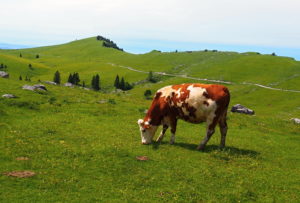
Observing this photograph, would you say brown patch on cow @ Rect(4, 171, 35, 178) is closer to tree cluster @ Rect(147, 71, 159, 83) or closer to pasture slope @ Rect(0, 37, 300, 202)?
pasture slope @ Rect(0, 37, 300, 202)

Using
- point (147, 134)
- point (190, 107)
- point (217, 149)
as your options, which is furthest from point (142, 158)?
point (217, 149)

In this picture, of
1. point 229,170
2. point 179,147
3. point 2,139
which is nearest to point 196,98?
point 179,147

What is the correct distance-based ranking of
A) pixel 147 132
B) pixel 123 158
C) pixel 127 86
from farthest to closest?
pixel 127 86
pixel 147 132
pixel 123 158

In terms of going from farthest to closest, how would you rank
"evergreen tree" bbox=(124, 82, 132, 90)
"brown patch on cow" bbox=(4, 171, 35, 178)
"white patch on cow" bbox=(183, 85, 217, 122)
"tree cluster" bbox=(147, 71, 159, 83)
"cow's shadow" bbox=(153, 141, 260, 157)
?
1. "tree cluster" bbox=(147, 71, 159, 83)
2. "evergreen tree" bbox=(124, 82, 132, 90)
3. "cow's shadow" bbox=(153, 141, 260, 157)
4. "white patch on cow" bbox=(183, 85, 217, 122)
5. "brown patch on cow" bbox=(4, 171, 35, 178)

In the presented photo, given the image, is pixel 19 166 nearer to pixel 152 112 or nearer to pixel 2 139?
pixel 2 139

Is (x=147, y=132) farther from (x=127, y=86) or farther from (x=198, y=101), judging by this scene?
(x=127, y=86)

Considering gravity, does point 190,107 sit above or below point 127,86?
above

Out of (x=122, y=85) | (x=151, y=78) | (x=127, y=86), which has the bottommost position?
(x=127, y=86)

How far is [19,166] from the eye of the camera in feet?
48.4

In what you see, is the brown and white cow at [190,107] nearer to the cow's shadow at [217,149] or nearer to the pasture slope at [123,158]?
the cow's shadow at [217,149]

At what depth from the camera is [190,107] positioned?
19516mm

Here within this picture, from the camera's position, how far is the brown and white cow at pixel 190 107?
18.9 metres

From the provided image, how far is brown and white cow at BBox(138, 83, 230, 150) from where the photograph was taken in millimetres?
18875

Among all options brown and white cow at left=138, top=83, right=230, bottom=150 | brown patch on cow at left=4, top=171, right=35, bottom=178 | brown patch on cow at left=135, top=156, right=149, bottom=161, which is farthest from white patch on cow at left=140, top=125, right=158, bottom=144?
brown patch on cow at left=4, top=171, right=35, bottom=178
